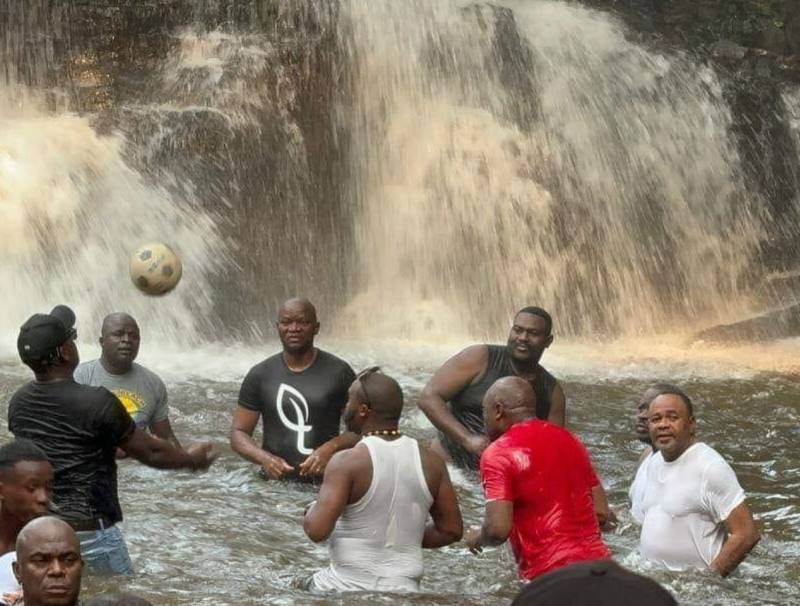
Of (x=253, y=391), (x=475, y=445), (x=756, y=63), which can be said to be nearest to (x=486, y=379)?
(x=475, y=445)

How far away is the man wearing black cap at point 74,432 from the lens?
668 centimetres

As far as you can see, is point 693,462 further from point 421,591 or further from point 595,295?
point 595,295

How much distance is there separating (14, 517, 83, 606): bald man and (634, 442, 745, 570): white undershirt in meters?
3.25

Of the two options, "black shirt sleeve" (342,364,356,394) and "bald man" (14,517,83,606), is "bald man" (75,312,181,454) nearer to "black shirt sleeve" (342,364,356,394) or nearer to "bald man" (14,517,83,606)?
"black shirt sleeve" (342,364,356,394)

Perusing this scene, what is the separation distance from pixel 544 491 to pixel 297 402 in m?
3.09

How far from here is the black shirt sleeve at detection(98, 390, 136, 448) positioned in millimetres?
6684

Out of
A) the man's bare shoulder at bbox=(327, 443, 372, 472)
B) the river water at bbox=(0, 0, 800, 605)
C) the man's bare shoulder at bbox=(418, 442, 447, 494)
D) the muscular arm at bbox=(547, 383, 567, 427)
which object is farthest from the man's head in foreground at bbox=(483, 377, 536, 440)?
the river water at bbox=(0, 0, 800, 605)

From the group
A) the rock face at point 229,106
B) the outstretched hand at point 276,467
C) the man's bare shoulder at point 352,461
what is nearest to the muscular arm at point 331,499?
the man's bare shoulder at point 352,461

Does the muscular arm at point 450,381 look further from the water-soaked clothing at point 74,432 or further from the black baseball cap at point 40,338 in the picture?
the black baseball cap at point 40,338

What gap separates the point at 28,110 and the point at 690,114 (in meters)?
8.70

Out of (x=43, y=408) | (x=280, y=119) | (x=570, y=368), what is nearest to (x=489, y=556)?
(x=43, y=408)

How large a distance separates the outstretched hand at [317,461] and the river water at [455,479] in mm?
517

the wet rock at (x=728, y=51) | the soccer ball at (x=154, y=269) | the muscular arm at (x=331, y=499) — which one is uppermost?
the wet rock at (x=728, y=51)

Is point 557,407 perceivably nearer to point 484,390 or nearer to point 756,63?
point 484,390
